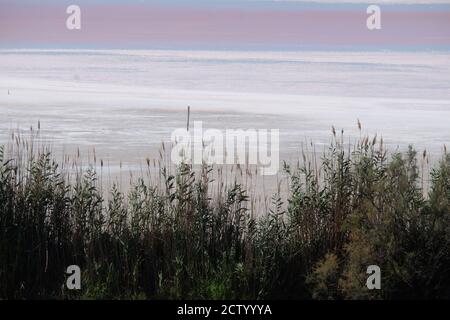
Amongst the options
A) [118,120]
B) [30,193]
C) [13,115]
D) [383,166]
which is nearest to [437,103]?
[118,120]

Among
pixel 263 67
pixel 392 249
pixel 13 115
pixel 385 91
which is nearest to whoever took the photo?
pixel 392 249

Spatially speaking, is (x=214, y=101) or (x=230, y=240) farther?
(x=214, y=101)

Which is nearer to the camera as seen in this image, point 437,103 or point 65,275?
point 65,275

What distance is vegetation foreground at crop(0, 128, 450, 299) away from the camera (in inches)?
229

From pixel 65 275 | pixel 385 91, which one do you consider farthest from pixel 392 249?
pixel 385 91

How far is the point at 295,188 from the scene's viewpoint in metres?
6.16

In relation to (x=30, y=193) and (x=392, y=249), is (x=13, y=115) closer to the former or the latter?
(x=30, y=193)

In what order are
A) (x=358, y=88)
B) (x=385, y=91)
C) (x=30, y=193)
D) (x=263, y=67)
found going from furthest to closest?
1. (x=263, y=67)
2. (x=385, y=91)
3. (x=358, y=88)
4. (x=30, y=193)

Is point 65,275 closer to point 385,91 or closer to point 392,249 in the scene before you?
point 392,249

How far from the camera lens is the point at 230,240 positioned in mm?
6102

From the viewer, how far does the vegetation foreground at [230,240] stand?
5805 millimetres

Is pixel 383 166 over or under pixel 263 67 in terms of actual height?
under

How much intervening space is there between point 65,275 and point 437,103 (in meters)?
13.4
